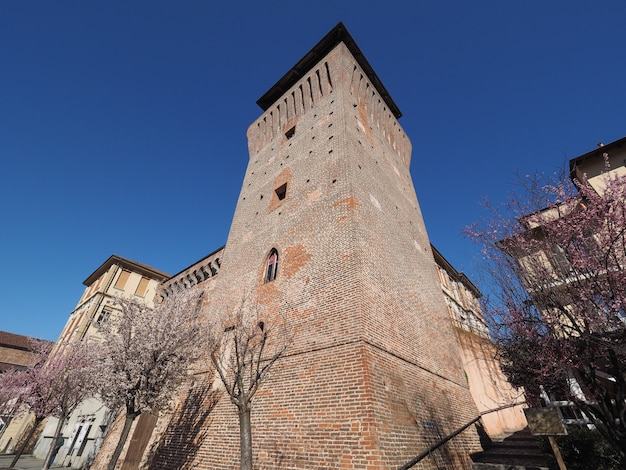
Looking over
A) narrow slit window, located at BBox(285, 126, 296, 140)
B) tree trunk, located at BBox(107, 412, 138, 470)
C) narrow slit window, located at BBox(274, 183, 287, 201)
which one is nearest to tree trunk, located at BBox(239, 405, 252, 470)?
tree trunk, located at BBox(107, 412, 138, 470)

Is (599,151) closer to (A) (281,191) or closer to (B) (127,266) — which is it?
(A) (281,191)

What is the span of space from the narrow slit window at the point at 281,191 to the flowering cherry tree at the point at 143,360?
5909 millimetres

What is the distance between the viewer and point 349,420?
18.6 ft

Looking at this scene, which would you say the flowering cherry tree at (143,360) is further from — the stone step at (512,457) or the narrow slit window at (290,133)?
the narrow slit window at (290,133)

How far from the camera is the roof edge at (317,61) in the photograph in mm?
15110

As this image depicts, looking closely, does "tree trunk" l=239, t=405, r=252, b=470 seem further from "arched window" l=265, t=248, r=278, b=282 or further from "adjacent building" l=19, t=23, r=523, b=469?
"arched window" l=265, t=248, r=278, b=282

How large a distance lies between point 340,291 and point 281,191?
6513 millimetres

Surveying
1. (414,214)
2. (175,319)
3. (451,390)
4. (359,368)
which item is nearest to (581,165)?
(414,214)

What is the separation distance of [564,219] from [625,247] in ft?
3.40

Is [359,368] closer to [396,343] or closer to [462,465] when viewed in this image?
[396,343]

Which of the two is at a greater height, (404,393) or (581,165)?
(581,165)

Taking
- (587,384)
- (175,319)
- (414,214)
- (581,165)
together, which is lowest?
(587,384)

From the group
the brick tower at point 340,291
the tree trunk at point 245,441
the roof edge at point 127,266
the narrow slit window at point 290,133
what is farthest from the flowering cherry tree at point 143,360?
the roof edge at point 127,266

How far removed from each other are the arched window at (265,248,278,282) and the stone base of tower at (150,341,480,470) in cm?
312
